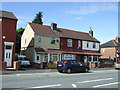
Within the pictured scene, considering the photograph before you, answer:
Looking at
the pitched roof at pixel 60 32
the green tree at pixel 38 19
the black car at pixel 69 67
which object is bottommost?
the black car at pixel 69 67

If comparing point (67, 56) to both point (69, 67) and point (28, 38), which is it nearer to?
point (28, 38)

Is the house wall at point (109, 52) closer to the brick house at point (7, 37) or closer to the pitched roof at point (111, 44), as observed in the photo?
the pitched roof at point (111, 44)

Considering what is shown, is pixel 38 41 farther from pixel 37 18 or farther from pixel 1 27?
pixel 37 18

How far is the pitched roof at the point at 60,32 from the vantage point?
124 ft

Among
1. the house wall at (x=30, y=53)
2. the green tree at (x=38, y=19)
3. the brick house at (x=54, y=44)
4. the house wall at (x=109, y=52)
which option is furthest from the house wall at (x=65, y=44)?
the green tree at (x=38, y=19)

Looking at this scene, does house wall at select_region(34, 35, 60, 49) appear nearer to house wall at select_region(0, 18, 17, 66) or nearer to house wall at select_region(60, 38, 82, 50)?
house wall at select_region(60, 38, 82, 50)

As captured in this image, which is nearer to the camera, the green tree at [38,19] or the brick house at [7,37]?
the brick house at [7,37]

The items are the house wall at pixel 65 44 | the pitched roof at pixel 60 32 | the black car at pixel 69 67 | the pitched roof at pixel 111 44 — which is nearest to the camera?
the black car at pixel 69 67

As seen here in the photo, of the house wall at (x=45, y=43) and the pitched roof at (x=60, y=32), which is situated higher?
the pitched roof at (x=60, y=32)

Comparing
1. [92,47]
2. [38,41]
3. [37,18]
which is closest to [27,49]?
[38,41]

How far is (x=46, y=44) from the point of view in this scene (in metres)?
37.4

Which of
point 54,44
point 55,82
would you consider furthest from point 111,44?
point 55,82

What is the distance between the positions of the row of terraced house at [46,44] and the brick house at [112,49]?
49.9 ft

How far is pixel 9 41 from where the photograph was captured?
28.8m
